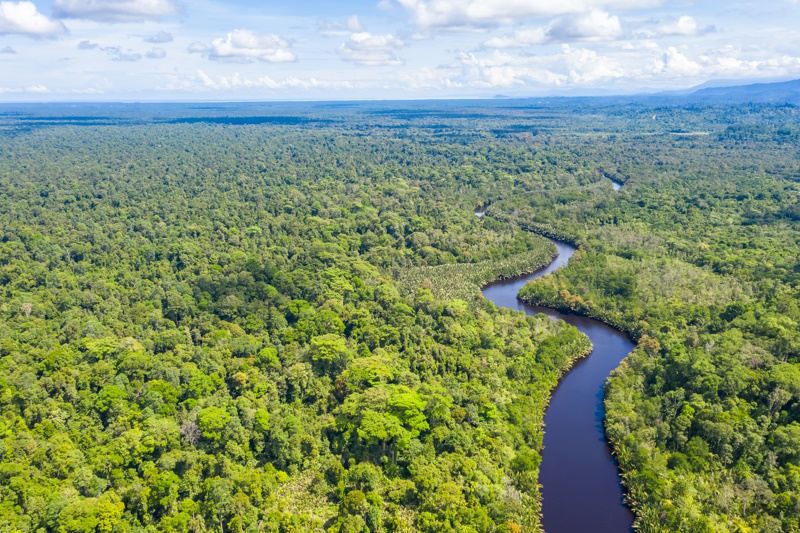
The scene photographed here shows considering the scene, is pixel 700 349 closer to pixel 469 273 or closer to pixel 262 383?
pixel 469 273

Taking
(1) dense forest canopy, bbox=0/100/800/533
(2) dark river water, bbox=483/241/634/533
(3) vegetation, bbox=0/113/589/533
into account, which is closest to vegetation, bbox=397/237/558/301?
(1) dense forest canopy, bbox=0/100/800/533

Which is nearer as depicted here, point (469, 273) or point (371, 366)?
point (371, 366)

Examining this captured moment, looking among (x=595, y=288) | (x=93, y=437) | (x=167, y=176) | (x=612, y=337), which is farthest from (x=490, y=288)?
(x=167, y=176)

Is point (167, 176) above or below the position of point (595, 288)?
above

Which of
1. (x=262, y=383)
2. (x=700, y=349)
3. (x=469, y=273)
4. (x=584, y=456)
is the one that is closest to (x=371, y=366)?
(x=262, y=383)

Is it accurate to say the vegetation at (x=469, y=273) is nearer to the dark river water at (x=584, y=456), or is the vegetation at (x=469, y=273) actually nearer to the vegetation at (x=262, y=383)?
the vegetation at (x=262, y=383)

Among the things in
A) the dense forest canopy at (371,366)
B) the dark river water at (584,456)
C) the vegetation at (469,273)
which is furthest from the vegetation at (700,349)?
the vegetation at (469,273)

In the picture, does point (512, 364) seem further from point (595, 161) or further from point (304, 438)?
point (595, 161)
